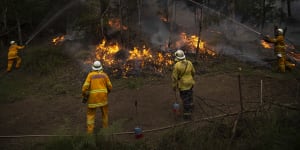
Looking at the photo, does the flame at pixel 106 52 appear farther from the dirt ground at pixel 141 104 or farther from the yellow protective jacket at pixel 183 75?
the yellow protective jacket at pixel 183 75

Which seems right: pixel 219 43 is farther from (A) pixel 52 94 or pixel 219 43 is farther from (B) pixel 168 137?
(B) pixel 168 137

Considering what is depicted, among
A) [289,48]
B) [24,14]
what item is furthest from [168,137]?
[24,14]

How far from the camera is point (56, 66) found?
1348 cm

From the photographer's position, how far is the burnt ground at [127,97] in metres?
8.42

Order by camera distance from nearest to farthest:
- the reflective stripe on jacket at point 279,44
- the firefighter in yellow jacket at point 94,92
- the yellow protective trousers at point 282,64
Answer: the firefighter in yellow jacket at point 94,92, the reflective stripe on jacket at point 279,44, the yellow protective trousers at point 282,64

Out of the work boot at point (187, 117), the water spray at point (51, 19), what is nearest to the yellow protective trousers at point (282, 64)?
the work boot at point (187, 117)

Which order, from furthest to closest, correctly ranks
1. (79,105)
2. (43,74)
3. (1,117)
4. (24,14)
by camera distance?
(24,14)
(43,74)
(79,105)
(1,117)

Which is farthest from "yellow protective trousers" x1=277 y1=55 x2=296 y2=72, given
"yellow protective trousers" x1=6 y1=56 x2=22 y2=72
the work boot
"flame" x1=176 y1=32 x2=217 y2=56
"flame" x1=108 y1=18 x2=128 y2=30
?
"yellow protective trousers" x1=6 y1=56 x2=22 y2=72

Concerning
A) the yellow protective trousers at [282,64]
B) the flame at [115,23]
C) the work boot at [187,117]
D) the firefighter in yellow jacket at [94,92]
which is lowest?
the work boot at [187,117]

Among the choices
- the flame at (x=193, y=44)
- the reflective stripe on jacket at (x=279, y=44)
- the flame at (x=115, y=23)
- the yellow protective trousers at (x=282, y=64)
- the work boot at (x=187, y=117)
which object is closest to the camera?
the work boot at (x=187, y=117)

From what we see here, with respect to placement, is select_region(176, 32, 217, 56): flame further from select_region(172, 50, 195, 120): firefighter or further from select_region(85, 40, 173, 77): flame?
select_region(172, 50, 195, 120): firefighter

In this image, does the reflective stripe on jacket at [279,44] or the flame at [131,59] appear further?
the flame at [131,59]

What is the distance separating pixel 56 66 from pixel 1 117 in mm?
4421

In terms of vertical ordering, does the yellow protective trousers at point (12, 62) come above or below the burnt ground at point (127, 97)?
above
